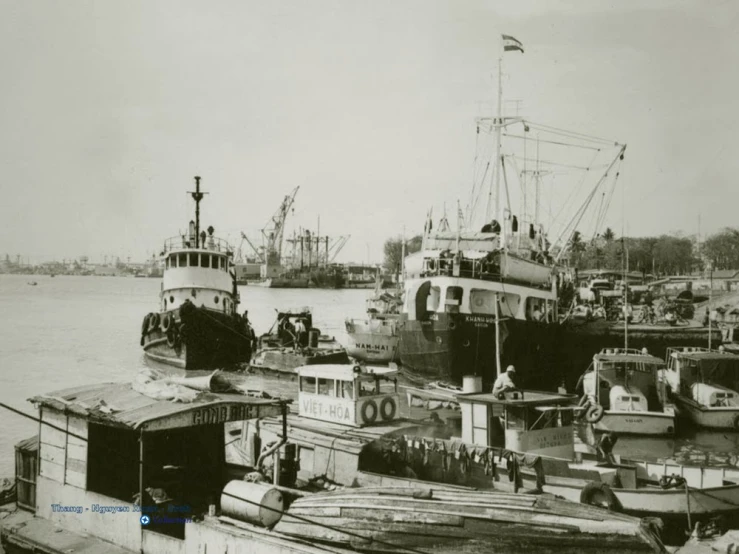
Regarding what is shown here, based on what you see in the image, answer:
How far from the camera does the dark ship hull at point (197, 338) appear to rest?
127ft

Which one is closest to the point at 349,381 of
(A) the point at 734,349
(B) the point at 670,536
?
(B) the point at 670,536

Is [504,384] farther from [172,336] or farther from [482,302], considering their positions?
[172,336]

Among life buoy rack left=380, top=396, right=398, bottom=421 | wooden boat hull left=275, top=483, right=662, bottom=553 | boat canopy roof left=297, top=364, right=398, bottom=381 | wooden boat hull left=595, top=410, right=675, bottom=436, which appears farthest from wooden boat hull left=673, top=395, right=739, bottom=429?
wooden boat hull left=275, top=483, right=662, bottom=553

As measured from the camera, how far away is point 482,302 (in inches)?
1307

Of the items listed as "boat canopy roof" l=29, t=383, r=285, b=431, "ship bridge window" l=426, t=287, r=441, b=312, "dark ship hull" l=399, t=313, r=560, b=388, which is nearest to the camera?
"boat canopy roof" l=29, t=383, r=285, b=431

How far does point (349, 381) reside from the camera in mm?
15469

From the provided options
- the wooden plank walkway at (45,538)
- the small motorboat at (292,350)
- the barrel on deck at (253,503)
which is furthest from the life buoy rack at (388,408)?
the small motorboat at (292,350)

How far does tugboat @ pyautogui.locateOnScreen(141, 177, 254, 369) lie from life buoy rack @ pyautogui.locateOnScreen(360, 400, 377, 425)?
24.9 meters

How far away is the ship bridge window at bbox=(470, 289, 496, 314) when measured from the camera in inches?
1302

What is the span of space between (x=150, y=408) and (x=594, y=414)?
42.0 feet

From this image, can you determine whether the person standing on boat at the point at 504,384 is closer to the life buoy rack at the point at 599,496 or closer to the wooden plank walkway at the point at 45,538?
the life buoy rack at the point at 599,496

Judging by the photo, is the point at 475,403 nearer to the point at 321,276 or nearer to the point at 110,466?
the point at 110,466

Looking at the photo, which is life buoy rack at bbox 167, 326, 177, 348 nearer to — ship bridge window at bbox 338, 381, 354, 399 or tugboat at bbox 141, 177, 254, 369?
tugboat at bbox 141, 177, 254, 369

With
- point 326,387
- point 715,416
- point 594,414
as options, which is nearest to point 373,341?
point 715,416
